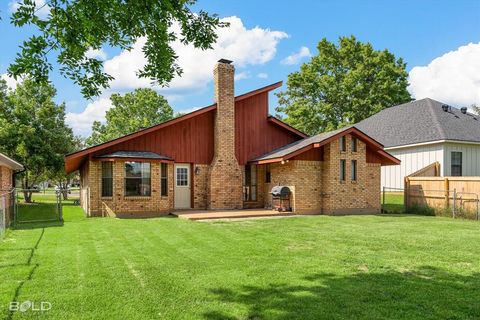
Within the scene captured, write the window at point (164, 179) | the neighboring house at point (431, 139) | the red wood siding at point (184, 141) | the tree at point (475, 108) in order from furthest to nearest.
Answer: the tree at point (475, 108) < the neighboring house at point (431, 139) < the red wood siding at point (184, 141) < the window at point (164, 179)

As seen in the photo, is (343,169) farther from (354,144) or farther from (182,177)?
(182,177)

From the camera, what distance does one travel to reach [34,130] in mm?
24281

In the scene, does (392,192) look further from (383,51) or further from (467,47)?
(383,51)

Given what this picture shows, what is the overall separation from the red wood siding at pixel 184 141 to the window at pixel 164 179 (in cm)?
77

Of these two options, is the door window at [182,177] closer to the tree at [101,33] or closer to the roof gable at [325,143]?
the roof gable at [325,143]

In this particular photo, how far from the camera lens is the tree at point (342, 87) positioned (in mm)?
34656

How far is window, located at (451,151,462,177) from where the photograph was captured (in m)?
18.7

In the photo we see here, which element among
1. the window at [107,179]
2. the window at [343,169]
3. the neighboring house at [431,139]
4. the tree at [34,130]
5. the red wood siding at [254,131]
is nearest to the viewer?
the window at [107,179]

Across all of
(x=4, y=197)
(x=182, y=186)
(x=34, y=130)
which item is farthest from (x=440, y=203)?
(x=34, y=130)

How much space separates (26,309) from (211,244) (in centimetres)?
435

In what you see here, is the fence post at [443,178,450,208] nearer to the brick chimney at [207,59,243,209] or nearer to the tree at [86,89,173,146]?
the brick chimney at [207,59,243,209]

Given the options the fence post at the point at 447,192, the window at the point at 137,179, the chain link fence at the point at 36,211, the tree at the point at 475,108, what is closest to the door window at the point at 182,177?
the window at the point at 137,179

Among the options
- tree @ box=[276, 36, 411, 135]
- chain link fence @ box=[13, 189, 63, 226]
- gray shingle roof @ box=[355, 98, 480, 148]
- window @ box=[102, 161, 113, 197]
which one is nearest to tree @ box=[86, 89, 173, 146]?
tree @ box=[276, 36, 411, 135]

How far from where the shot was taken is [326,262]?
256 inches
